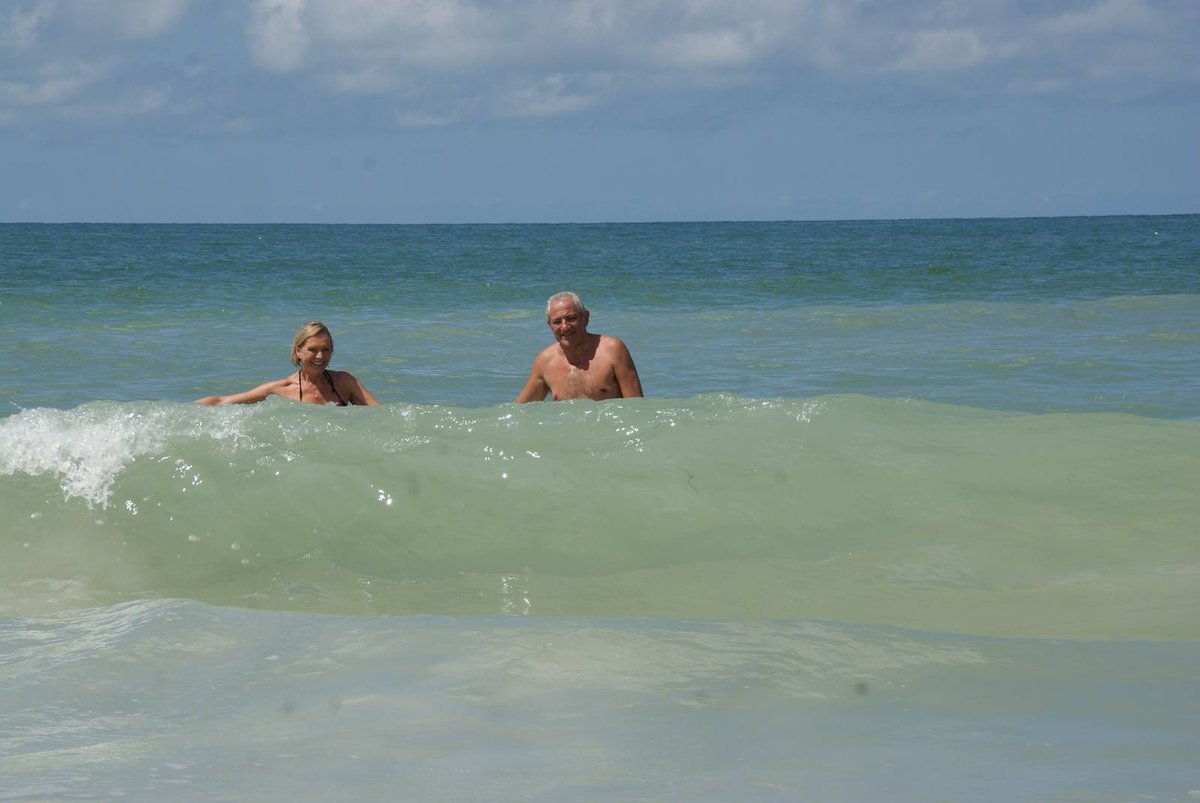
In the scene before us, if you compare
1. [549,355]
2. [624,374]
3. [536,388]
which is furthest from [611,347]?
[536,388]

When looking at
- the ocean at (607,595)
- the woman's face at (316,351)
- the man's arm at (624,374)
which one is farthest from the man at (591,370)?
the woman's face at (316,351)

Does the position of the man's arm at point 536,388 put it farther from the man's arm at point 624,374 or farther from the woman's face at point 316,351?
the woman's face at point 316,351

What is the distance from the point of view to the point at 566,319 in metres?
7.28

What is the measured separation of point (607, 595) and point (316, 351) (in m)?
2.71

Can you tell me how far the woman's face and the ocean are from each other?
0.29m

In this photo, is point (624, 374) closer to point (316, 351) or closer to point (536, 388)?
point (536, 388)

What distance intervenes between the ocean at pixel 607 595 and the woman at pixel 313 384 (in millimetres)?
296

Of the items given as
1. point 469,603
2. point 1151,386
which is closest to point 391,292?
point 1151,386

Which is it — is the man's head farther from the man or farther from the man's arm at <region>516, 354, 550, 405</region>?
the man's arm at <region>516, 354, 550, 405</region>

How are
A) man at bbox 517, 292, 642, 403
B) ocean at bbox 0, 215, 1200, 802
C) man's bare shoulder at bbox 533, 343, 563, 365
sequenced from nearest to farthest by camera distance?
ocean at bbox 0, 215, 1200, 802, man at bbox 517, 292, 642, 403, man's bare shoulder at bbox 533, 343, 563, 365

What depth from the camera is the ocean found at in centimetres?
322

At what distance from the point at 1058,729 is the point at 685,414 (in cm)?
405

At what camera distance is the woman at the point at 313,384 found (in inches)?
284

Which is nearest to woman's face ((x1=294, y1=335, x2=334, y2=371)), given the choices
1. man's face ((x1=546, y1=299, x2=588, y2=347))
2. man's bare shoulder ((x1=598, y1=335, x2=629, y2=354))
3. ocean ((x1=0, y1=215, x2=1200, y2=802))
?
ocean ((x1=0, y1=215, x2=1200, y2=802))
